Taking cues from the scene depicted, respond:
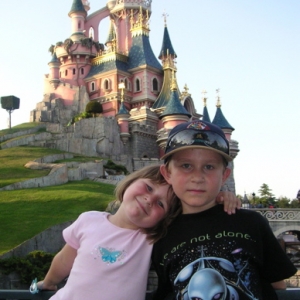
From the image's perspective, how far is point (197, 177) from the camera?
9.38 feet

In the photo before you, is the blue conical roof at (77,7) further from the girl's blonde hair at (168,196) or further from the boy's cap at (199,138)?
the boy's cap at (199,138)

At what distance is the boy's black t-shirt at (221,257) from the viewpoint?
8.46ft

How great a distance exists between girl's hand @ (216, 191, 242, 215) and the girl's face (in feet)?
1.23

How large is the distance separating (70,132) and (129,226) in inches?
1257

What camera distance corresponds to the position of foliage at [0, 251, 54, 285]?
39.9ft

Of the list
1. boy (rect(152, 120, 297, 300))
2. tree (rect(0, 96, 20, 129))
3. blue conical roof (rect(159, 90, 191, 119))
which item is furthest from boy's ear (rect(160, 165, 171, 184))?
tree (rect(0, 96, 20, 129))

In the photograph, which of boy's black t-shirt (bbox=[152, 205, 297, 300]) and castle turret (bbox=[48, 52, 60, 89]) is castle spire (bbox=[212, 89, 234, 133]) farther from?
boy's black t-shirt (bbox=[152, 205, 297, 300])

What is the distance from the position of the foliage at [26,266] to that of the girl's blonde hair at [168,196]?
987cm

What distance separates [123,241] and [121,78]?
3844cm

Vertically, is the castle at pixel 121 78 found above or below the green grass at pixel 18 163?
above

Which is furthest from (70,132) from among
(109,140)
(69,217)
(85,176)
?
(69,217)

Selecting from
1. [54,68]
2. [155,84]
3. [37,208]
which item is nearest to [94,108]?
[155,84]


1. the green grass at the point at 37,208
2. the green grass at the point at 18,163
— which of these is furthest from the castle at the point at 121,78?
the green grass at the point at 37,208

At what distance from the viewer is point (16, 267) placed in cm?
1227
